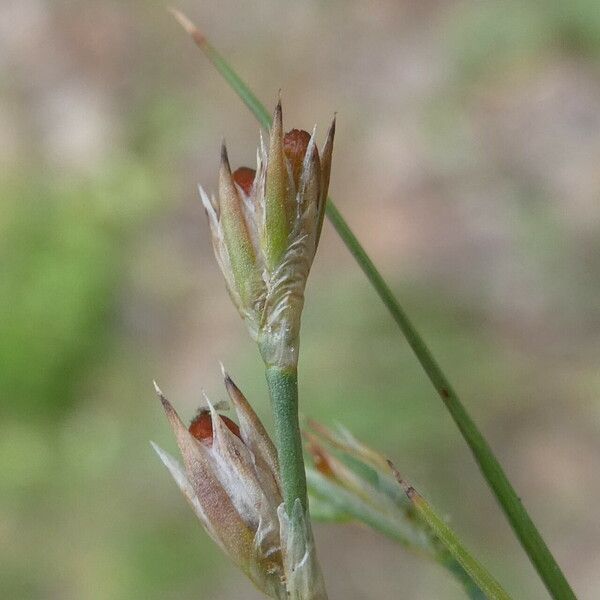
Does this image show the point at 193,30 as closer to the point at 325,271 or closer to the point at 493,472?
the point at 493,472

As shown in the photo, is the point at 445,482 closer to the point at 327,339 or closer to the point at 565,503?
the point at 565,503

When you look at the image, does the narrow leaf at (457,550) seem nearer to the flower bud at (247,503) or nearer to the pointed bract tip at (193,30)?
the flower bud at (247,503)

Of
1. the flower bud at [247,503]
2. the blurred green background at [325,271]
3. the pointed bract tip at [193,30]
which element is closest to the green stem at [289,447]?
the flower bud at [247,503]

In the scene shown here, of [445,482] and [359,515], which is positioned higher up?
[445,482]

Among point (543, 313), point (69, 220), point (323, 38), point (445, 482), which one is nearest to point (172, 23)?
point (323, 38)

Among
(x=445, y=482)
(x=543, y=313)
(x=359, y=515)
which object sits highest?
(x=543, y=313)

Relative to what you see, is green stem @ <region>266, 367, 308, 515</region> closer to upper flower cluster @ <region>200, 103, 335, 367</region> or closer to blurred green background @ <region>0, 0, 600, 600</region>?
upper flower cluster @ <region>200, 103, 335, 367</region>
